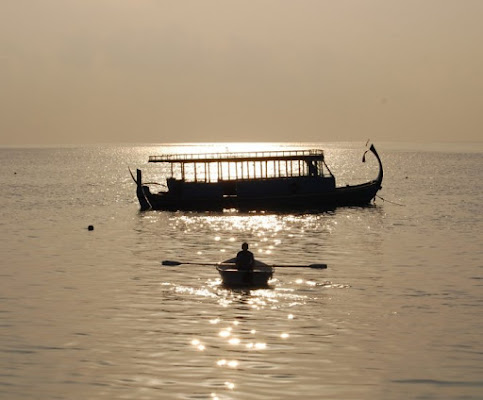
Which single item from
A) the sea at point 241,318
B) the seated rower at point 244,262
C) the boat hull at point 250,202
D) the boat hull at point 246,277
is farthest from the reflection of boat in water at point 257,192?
the seated rower at point 244,262

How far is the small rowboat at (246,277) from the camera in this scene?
3606 centimetres

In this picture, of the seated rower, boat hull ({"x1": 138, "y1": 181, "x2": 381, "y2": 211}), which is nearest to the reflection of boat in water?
boat hull ({"x1": 138, "y1": 181, "x2": 381, "y2": 211})

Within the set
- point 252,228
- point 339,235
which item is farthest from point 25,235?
point 339,235

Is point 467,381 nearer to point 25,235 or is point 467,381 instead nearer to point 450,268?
point 450,268

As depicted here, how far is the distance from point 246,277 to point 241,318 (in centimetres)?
506

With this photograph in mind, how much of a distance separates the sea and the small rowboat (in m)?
0.57

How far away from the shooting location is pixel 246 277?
36.1 meters

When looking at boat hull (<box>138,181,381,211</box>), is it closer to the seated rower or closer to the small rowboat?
the small rowboat

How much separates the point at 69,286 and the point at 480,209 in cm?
5581

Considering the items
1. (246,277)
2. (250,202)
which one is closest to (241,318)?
(246,277)

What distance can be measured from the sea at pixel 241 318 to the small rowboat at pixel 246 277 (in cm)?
57

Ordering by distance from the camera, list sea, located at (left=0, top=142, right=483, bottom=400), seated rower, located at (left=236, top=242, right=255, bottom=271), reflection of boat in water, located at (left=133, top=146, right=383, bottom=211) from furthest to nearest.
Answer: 1. reflection of boat in water, located at (left=133, top=146, right=383, bottom=211)
2. seated rower, located at (left=236, top=242, right=255, bottom=271)
3. sea, located at (left=0, top=142, right=483, bottom=400)

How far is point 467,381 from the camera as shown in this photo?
2370 cm

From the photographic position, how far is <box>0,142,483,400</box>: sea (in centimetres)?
2362
